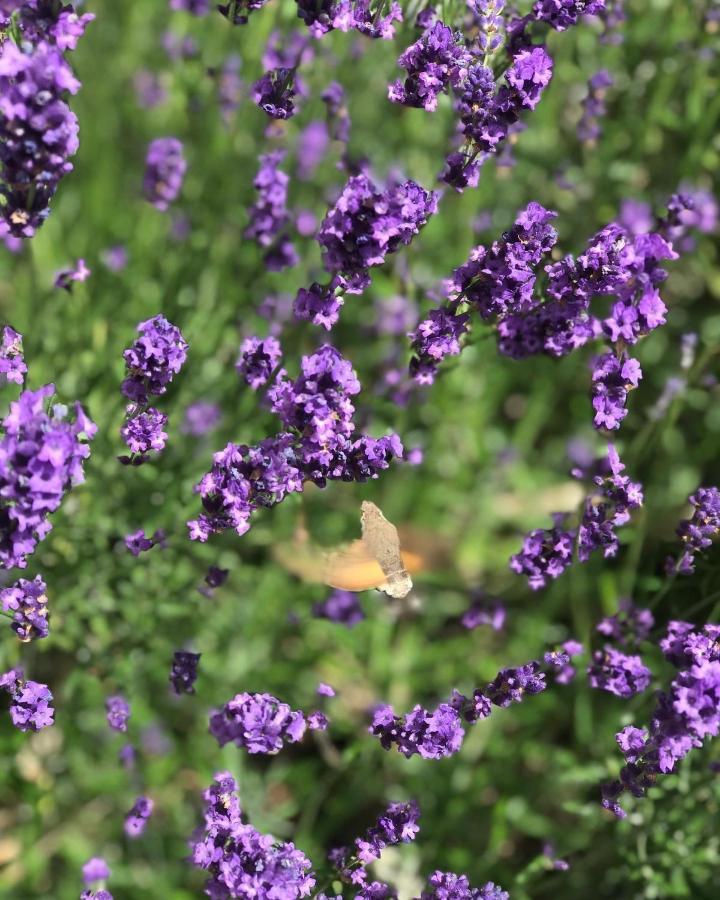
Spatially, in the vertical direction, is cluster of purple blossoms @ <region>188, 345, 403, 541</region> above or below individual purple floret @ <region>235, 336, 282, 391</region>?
below

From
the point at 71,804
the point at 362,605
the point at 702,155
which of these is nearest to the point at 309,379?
the point at 362,605

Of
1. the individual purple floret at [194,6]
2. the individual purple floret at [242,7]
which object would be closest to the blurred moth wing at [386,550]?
the individual purple floret at [242,7]

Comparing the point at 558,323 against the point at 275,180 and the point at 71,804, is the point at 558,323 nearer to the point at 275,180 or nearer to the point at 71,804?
the point at 275,180

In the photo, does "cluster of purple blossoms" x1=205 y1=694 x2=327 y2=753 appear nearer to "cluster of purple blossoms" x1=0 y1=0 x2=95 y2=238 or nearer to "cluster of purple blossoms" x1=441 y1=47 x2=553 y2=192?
"cluster of purple blossoms" x1=0 y1=0 x2=95 y2=238

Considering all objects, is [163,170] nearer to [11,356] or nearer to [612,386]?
[11,356]

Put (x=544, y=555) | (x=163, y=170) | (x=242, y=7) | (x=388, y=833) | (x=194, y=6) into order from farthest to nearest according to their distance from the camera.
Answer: (x=194, y=6)
(x=163, y=170)
(x=544, y=555)
(x=242, y=7)
(x=388, y=833)

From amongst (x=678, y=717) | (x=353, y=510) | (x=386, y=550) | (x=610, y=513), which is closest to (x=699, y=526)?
(x=610, y=513)

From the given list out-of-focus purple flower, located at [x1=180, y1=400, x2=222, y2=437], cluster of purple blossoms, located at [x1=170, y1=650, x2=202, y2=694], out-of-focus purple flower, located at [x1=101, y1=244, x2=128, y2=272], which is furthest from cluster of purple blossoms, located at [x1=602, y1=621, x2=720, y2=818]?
out-of-focus purple flower, located at [x1=101, y1=244, x2=128, y2=272]
